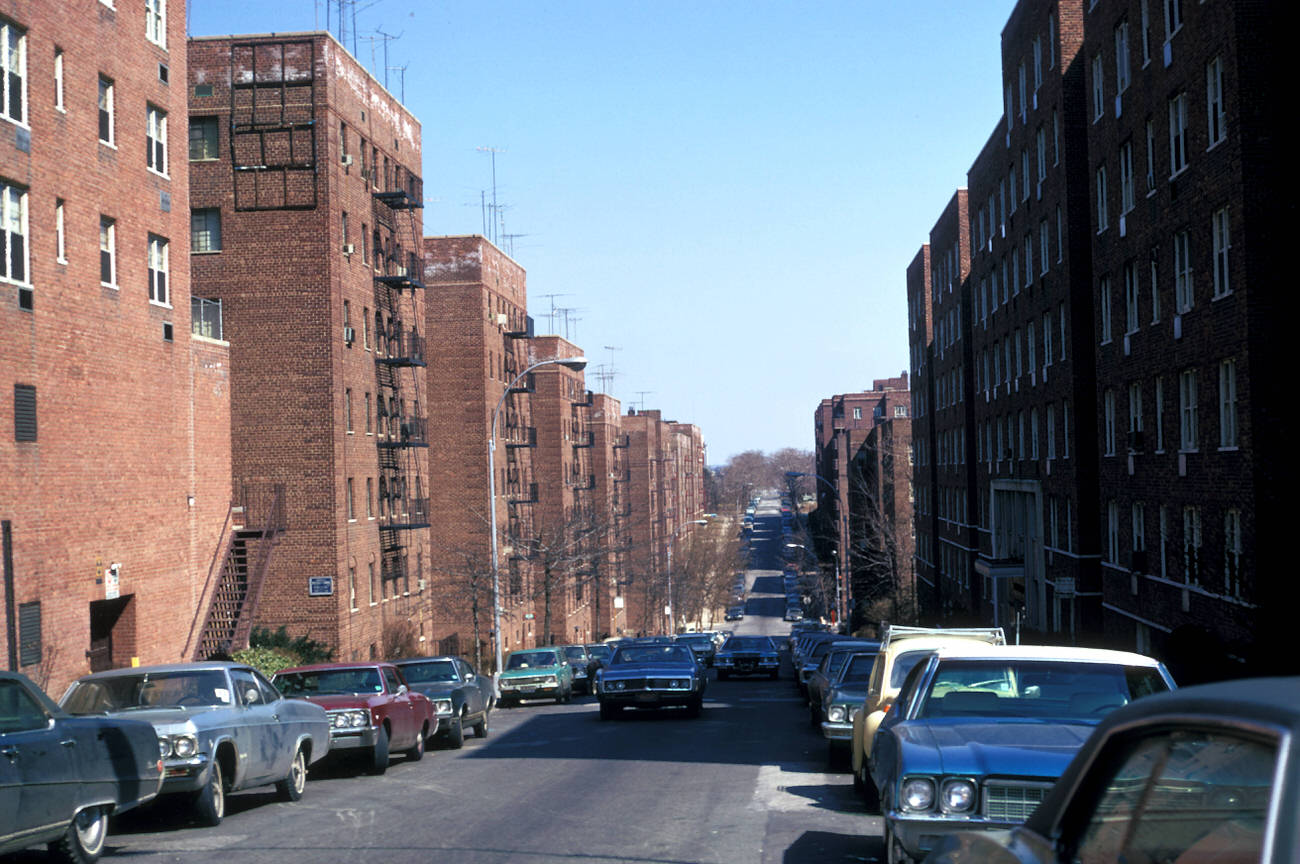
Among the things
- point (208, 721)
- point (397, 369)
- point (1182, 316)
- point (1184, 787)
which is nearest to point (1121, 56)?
point (1182, 316)

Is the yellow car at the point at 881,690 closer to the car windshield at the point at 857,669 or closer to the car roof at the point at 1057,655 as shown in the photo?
the car roof at the point at 1057,655

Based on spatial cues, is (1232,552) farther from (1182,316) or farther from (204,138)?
(204,138)

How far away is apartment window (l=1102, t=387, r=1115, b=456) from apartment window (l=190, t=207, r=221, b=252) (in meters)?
27.3

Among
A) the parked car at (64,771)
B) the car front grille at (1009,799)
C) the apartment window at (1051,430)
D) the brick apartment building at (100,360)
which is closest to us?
the car front grille at (1009,799)

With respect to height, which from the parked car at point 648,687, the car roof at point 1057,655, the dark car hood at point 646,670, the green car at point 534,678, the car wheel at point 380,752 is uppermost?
the car roof at point 1057,655

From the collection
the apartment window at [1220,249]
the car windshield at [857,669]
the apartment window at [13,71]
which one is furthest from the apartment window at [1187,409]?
the apartment window at [13,71]

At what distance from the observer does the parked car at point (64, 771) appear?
9766 millimetres

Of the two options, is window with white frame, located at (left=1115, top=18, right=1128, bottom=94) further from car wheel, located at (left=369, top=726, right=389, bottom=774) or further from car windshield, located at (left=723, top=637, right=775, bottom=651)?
car windshield, located at (left=723, top=637, right=775, bottom=651)

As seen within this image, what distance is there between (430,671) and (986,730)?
17189 mm

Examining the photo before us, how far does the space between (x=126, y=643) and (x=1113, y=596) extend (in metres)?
23.7

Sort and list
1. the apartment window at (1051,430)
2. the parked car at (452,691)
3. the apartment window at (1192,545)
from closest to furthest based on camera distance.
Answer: the parked car at (452,691)
the apartment window at (1192,545)
the apartment window at (1051,430)

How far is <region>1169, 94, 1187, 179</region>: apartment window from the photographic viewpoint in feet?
90.8

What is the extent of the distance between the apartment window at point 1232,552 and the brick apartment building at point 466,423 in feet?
123

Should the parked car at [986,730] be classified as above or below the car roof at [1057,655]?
below
